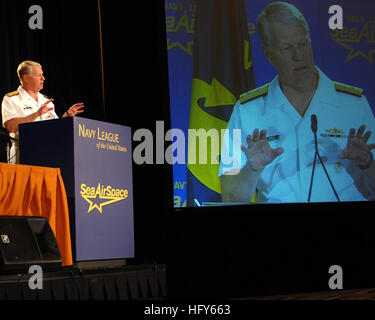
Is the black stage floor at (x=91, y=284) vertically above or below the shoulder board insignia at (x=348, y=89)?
below

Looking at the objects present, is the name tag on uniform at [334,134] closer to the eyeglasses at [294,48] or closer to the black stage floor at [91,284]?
the eyeglasses at [294,48]

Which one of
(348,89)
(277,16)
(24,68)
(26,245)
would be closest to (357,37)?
(348,89)

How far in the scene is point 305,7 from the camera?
4441 mm

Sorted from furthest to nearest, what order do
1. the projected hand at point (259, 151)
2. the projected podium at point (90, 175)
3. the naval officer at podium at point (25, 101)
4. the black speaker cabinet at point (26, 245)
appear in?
the naval officer at podium at point (25, 101)
the projected hand at point (259, 151)
the projected podium at point (90, 175)
the black speaker cabinet at point (26, 245)

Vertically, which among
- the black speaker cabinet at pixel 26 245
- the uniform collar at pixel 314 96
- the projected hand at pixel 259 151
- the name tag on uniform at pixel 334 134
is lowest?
the black speaker cabinet at pixel 26 245

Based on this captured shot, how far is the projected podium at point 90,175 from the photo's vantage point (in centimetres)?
305

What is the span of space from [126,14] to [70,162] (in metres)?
2.03

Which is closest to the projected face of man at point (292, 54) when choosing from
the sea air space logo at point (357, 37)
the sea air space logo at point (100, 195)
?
the sea air space logo at point (357, 37)

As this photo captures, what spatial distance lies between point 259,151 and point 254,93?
1.53 feet

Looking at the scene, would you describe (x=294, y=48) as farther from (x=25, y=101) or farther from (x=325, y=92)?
(x=25, y=101)

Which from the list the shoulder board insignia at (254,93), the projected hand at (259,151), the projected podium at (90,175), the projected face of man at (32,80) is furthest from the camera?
the projected face of man at (32,80)

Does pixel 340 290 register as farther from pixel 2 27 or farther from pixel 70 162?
pixel 2 27

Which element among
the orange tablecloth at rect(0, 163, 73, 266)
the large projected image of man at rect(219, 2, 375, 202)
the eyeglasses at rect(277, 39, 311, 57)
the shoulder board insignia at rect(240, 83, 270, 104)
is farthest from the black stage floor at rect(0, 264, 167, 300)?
the eyeglasses at rect(277, 39, 311, 57)
